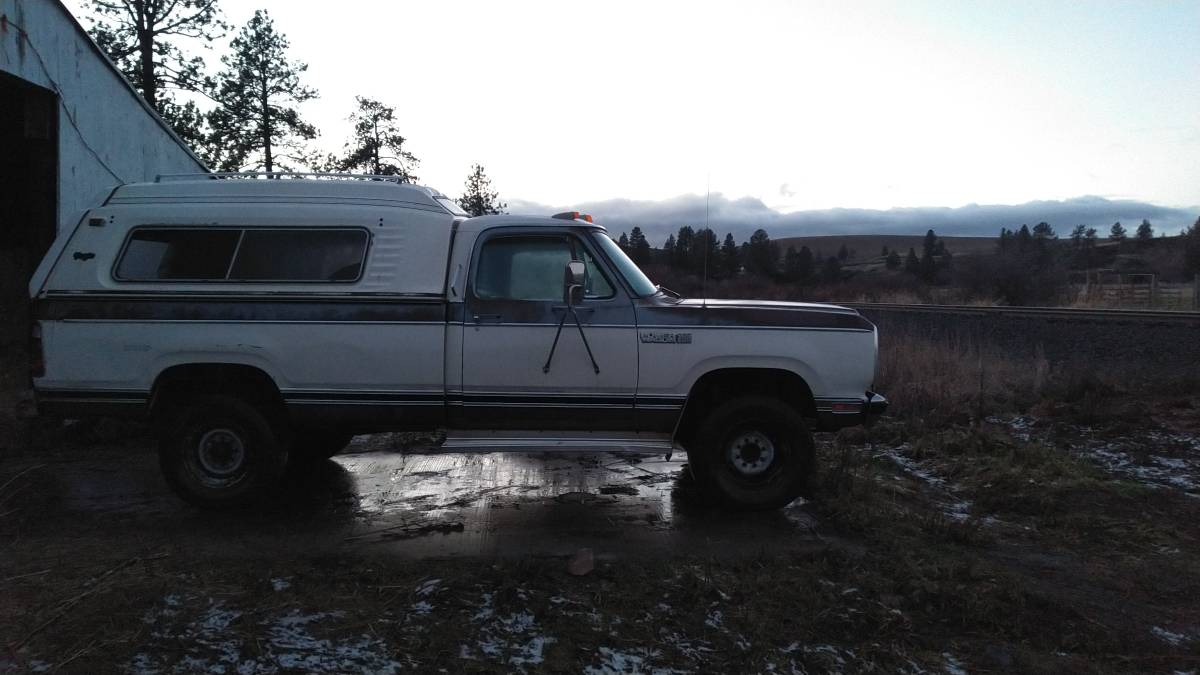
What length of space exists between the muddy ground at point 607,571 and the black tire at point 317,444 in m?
0.15

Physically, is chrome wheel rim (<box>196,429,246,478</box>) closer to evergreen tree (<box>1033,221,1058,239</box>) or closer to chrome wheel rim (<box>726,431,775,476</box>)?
chrome wheel rim (<box>726,431,775,476</box>)

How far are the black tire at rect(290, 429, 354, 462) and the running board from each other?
1.48 m

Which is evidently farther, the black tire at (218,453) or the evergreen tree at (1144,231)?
the evergreen tree at (1144,231)

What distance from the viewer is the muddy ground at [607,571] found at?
3793mm

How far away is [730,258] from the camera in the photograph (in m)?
27.3

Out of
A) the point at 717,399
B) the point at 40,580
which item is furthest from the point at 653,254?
the point at 40,580

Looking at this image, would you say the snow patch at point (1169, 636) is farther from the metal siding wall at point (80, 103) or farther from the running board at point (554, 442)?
the metal siding wall at point (80, 103)

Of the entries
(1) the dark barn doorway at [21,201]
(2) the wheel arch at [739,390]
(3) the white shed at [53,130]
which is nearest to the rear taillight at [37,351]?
(1) the dark barn doorway at [21,201]

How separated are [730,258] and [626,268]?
21786 millimetres

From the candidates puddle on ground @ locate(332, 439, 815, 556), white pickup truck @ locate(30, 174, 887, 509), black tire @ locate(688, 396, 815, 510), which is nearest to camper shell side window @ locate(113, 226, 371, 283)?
white pickup truck @ locate(30, 174, 887, 509)

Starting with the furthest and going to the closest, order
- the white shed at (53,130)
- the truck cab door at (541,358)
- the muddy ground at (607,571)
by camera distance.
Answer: the white shed at (53,130) → the truck cab door at (541,358) → the muddy ground at (607,571)

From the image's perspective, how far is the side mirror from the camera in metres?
5.54

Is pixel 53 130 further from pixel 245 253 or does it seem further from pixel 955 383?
pixel 955 383

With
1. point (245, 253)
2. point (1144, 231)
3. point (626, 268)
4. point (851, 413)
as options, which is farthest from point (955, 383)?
point (1144, 231)
